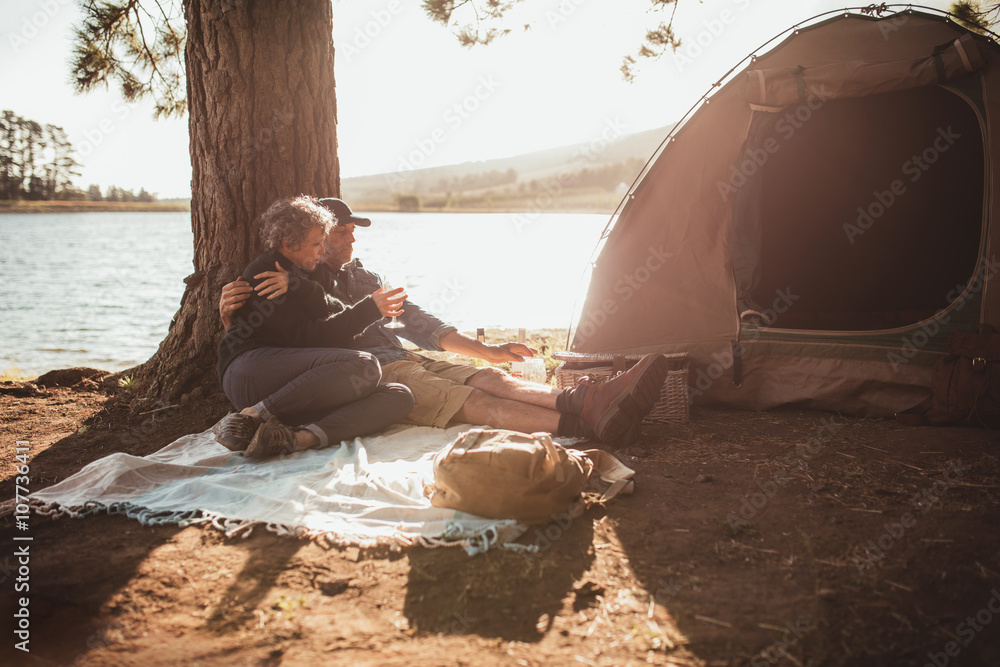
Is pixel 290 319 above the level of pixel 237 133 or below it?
below

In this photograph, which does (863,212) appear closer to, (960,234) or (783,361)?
(960,234)

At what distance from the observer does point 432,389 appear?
132 inches

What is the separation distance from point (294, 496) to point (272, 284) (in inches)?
42.1

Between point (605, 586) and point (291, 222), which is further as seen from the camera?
point (291, 222)

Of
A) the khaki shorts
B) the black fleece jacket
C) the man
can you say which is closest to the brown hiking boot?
the man

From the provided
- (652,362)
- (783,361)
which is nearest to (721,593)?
(652,362)

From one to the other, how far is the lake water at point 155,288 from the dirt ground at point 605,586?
218cm

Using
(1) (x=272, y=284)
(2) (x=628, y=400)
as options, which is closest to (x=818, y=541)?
(2) (x=628, y=400)

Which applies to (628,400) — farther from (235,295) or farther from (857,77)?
(857,77)

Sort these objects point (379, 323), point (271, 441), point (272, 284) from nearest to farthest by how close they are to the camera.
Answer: point (271, 441) < point (272, 284) < point (379, 323)

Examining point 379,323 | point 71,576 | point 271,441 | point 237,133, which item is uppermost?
point 237,133

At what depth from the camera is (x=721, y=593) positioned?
1791 mm

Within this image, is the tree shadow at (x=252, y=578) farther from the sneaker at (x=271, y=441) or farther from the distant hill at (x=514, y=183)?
the distant hill at (x=514, y=183)

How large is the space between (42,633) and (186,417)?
2.09 metres
